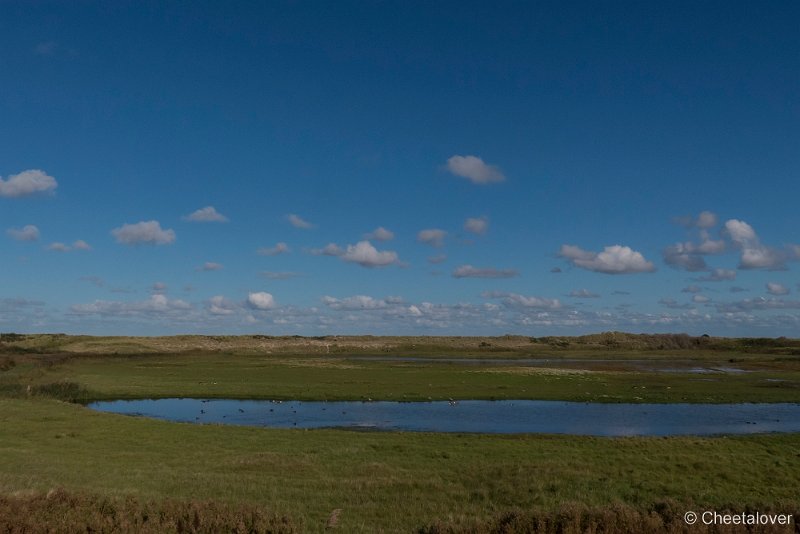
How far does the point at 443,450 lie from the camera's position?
27.7 metres

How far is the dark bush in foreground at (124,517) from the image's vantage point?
10.5 metres

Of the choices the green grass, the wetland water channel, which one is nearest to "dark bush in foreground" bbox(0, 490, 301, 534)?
the wetland water channel

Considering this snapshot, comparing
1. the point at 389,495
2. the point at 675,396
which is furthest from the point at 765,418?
the point at 389,495

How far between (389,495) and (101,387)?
2071 inches

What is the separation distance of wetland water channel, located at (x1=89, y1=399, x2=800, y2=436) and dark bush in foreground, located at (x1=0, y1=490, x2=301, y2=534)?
27123 mm

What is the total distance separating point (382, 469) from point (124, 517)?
1216 cm

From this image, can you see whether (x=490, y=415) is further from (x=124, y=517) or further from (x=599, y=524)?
(x=124, y=517)

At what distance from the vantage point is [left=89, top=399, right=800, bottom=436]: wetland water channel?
129 ft

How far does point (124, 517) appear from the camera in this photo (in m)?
11.1

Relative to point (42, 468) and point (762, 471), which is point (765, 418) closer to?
point (762, 471)

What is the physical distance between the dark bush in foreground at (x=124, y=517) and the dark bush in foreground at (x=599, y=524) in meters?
3.37

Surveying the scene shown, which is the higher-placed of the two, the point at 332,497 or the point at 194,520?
the point at 194,520

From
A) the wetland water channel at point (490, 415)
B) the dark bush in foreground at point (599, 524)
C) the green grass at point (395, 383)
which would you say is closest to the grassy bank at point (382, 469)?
the dark bush in foreground at point (599, 524)

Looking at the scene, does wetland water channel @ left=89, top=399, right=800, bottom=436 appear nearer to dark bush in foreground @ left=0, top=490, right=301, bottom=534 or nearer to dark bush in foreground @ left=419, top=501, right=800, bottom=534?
dark bush in foreground @ left=419, top=501, right=800, bottom=534
